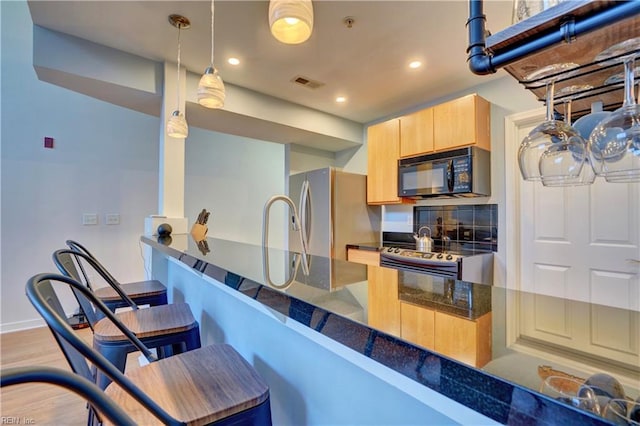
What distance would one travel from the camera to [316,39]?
2162 mm

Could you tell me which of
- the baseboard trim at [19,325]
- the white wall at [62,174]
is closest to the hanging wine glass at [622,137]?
the white wall at [62,174]

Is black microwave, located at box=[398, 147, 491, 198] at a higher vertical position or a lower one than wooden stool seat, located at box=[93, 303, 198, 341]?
higher

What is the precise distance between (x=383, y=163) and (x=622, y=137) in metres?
2.76

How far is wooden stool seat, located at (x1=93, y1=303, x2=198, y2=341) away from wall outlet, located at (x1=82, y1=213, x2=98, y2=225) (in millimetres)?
2723

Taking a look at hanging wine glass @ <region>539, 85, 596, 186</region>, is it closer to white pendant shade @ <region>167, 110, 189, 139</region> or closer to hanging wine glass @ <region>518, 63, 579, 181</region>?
hanging wine glass @ <region>518, 63, 579, 181</region>

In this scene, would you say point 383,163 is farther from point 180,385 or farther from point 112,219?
point 112,219

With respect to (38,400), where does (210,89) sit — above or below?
above

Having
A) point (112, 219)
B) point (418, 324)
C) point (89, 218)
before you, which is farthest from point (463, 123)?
point (89, 218)

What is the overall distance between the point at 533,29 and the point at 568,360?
54 cm

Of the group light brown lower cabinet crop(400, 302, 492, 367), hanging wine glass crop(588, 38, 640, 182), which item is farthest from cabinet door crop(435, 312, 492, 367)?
hanging wine glass crop(588, 38, 640, 182)

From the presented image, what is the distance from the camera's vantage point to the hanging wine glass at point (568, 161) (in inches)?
27.3

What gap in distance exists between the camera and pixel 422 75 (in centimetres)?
269

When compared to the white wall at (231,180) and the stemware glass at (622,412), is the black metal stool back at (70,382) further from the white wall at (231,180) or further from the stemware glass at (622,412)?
the white wall at (231,180)

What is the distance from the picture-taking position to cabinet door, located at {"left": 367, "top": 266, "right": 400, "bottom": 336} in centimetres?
47
